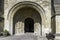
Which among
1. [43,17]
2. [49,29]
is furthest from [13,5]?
[49,29]

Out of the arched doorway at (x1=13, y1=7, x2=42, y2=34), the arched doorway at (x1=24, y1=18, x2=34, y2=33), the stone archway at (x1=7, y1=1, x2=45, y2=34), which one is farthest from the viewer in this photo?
the arched doorway at (x1=24, y1=18, x2=34, y2=33)

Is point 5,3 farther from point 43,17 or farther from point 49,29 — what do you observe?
point 49,29

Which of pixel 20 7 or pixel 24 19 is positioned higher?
pixel 20 7

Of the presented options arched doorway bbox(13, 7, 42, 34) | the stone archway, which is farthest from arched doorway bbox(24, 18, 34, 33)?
the stone archway

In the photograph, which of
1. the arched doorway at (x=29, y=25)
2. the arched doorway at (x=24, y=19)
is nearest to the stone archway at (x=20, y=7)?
the arched doorway at (x=24, y=19)

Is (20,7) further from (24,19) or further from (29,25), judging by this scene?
(29,25)

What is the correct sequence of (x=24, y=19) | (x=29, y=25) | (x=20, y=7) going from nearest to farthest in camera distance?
(x=20, y=7) → (x=24, y=19) → (x=29, y=25)

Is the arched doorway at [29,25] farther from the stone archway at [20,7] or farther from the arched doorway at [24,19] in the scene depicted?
the stone archway at [20,7]

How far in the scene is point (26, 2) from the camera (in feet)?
47.1

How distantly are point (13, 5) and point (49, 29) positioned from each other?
4.08 metres

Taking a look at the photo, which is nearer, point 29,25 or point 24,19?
point 24,19

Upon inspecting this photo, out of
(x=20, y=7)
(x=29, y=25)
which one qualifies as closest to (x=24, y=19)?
(x=29, y=25)

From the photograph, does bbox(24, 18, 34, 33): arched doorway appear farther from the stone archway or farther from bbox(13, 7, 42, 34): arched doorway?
the stone archway

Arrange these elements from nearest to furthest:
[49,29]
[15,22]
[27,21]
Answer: [49,29], [15,22], [27,21]
